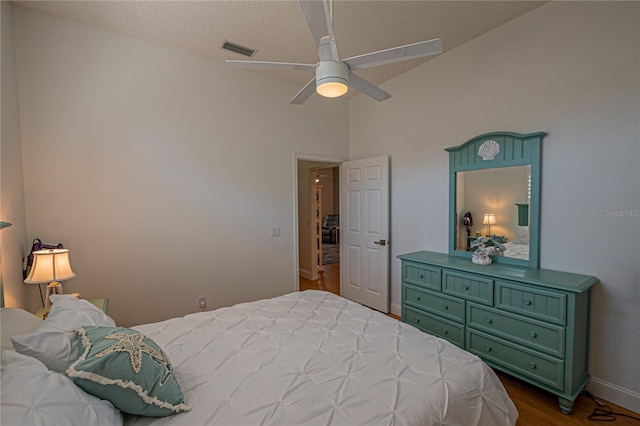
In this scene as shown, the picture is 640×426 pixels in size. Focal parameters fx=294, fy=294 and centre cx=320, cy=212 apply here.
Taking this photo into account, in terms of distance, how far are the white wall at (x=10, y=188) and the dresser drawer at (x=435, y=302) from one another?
3.06 meters

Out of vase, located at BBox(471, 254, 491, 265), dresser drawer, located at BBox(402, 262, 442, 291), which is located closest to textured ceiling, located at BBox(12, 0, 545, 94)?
vase, located at BBox(471, 254, 491, 265)

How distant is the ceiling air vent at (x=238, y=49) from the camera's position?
2.86m

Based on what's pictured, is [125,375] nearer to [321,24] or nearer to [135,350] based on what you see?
[135,350]

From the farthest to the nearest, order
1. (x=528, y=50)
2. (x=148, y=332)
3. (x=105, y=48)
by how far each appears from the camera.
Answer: (x=105, y=48), (x=528, y=50), (x=148, y=332)

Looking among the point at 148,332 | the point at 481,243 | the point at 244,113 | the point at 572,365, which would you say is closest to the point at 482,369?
the point at 572,365

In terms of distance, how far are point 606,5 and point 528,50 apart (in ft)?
1.61

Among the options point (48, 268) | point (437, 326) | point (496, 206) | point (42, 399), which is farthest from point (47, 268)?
point (496, 206)

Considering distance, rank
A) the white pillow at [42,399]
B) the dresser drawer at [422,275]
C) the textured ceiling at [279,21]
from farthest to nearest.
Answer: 1. the dresser drawer at [422,275]
2. the textured ceiling at [279,21]
3. the white pillow at [42,399]

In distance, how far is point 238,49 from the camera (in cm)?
295

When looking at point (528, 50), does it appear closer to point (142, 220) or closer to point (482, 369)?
point (482, 369)

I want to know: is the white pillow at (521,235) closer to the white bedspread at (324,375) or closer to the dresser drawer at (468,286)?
the dresser drawer at (468,286)

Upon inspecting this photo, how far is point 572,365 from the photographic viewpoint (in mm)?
1968

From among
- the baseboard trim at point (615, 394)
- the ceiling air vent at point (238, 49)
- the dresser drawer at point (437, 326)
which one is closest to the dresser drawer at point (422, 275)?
the dresser drawer at point (437, 326)

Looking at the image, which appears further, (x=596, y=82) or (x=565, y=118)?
(x=565, y=118)
